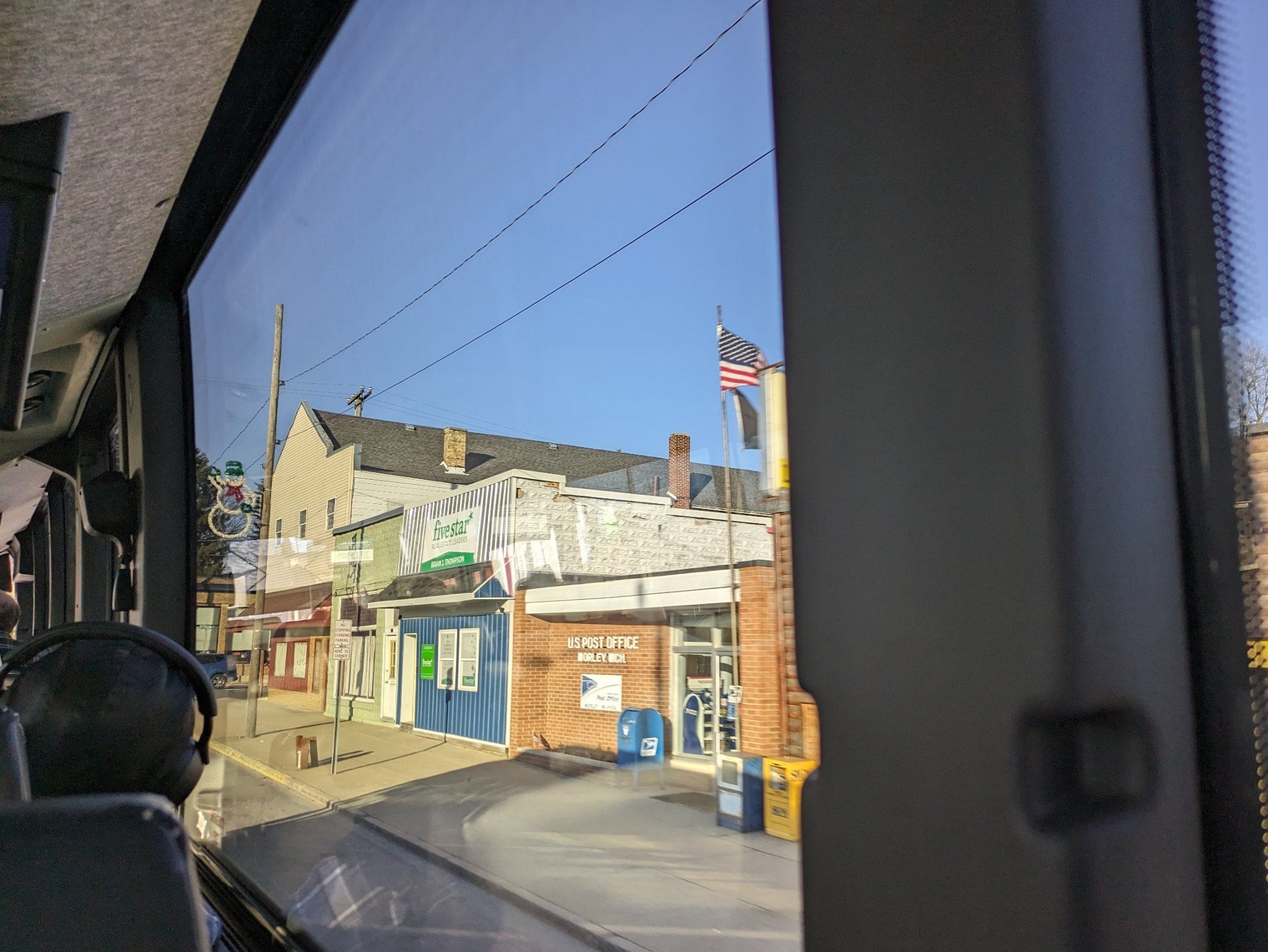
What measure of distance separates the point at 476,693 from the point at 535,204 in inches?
40.5

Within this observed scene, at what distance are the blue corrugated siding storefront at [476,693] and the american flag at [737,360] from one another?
34.4 inches

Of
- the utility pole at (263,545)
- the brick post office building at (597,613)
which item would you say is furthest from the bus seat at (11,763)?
the utility pole at (263,545)

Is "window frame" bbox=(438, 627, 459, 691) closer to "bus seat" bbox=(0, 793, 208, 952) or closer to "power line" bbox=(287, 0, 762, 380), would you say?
"power line" bbox=(287, 0, 762, 380)

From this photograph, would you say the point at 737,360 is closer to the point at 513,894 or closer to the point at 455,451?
the point at 455,451

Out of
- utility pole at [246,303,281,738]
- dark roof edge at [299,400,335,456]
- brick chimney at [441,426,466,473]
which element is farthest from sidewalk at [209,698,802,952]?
dark roof edge at [299,400,335,456]

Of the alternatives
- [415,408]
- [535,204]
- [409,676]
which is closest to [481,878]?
[409,676]

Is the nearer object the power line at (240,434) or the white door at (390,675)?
the white door at (390,675)

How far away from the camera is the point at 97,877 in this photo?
1.43 feet

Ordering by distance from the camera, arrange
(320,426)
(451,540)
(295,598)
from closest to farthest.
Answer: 1. (451,540)
2. (320,426)
3. (295,598)

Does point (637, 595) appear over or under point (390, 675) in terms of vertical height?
over

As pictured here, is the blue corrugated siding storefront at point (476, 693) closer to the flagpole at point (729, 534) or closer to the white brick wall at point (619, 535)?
the white brick wall at point (619, 535)

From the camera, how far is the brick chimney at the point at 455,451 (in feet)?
6.54

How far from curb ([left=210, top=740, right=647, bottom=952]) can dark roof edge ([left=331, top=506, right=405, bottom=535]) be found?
793mm

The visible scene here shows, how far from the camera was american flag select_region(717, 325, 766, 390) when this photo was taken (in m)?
0.98
